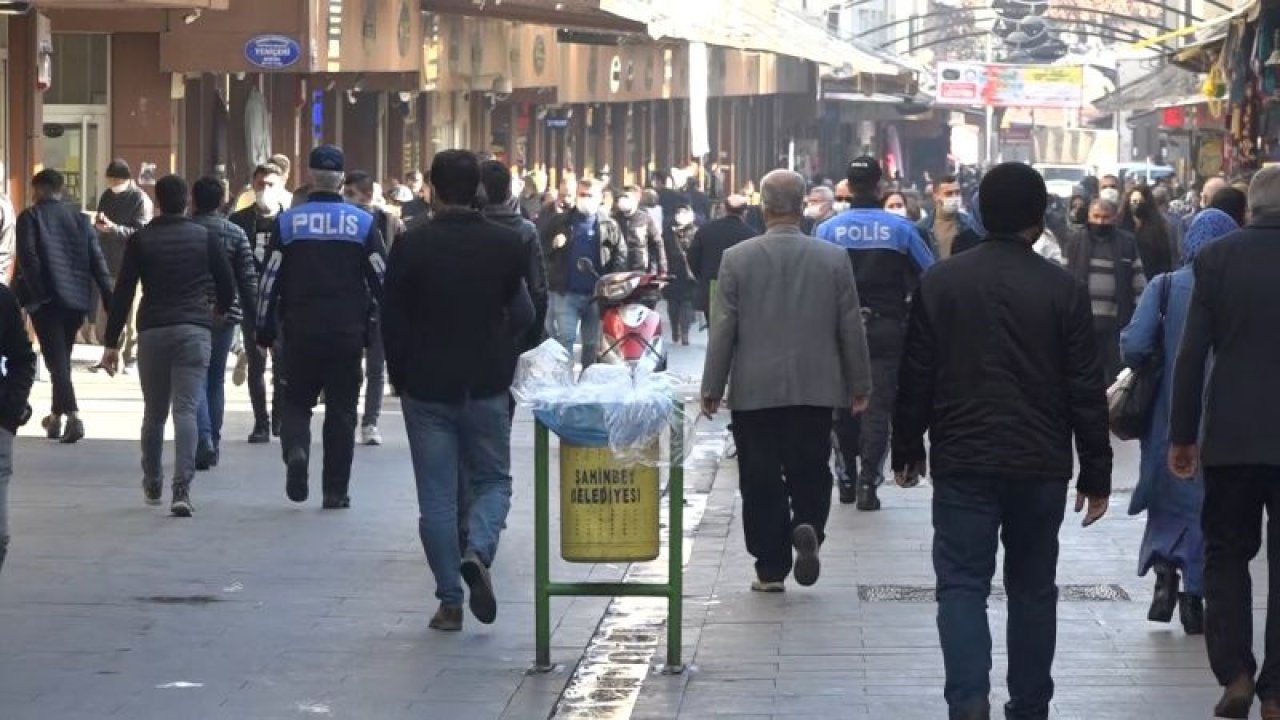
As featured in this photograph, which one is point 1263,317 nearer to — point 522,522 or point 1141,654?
point 1141,654

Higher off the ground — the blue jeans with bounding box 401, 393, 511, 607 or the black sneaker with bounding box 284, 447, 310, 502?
the blue jeans with bounding box 401, 393, 511, 607

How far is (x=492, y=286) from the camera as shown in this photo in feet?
31.9

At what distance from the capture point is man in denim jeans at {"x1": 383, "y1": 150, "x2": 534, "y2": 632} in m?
9.70

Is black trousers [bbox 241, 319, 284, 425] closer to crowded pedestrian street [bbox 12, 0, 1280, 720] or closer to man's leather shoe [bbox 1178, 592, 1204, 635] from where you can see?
crowded pedestrian street [bbox 12, 0, 1280, 720]

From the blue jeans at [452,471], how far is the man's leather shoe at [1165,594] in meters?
2.41

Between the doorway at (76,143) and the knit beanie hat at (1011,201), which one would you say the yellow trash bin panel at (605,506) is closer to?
the knit beanie hat at (1011,201)

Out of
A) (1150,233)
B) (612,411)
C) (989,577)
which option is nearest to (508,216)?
(612,411)

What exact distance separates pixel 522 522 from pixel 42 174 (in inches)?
194

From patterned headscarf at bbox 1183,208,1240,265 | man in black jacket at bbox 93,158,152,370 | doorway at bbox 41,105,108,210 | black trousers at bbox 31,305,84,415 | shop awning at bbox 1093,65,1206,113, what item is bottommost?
black trousers at bbox 31,305,84,415

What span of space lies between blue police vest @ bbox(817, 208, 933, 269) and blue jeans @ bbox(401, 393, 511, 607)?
12.6 ft

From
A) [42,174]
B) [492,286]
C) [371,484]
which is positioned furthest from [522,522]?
[42,174]

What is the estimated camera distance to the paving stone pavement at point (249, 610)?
8594 mm

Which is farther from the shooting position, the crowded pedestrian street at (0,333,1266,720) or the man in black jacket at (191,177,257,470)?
the man in black jacket at (191,177,257,470)

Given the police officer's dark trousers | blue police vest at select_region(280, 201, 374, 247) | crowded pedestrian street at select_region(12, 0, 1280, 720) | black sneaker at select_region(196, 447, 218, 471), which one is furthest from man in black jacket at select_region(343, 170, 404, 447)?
the police officer's dark trousers
